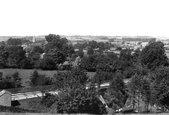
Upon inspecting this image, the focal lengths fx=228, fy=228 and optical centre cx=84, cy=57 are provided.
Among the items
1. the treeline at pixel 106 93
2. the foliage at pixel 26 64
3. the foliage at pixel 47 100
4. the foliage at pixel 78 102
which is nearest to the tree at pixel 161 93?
the treeline at pixel 106 93

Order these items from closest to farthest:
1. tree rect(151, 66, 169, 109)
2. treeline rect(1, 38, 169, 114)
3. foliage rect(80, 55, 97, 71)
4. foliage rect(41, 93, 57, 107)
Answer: treeline rect(1, 38, 169, 114) < tree rect(151, 66, 169, 109) < foliage rect(41, 93, 57, 107) < foliage rect(80, 55, 97, 71)

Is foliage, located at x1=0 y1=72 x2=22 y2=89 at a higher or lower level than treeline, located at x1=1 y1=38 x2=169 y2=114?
lower

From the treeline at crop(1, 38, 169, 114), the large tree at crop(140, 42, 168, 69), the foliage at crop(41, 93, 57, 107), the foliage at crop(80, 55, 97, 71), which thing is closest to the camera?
the treeline at crop(1, 38, 169, 114)

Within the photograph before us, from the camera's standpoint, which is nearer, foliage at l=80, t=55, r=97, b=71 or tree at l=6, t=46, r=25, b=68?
tree at l=6, t=46, r=25, b=68

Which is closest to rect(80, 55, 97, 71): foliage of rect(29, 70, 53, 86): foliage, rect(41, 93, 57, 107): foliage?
rect(29, 70, 53, 86): foliage

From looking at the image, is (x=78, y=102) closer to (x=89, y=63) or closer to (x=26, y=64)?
(x=89, y=63)

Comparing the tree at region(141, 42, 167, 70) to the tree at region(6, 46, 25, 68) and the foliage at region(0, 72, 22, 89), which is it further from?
the foliage at region(0, 72, 22, 89)

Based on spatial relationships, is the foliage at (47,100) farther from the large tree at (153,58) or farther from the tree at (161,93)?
the large tree at (153,58)

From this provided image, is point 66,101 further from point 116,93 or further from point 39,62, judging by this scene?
point 39,62

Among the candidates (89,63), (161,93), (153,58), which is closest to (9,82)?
(161,93)

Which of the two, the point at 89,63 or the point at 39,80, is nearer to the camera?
the point at 39,80

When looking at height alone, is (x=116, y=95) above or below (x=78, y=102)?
below

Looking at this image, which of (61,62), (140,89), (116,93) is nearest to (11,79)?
(116,93)
